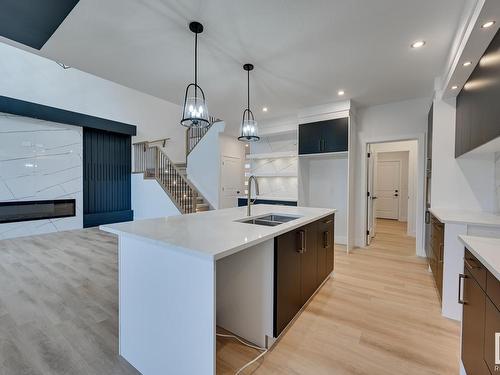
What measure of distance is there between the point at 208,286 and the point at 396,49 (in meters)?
3.09

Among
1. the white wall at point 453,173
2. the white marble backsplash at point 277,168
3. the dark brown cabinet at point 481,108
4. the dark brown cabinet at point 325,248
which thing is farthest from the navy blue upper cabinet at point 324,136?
the dark brown cabinet at point 325,248

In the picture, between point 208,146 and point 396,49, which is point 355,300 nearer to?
point 396,49

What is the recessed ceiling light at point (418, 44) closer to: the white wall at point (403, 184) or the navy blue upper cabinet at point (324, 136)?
the navy blue upper cabinet at point (324, 136)

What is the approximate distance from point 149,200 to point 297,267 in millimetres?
5776

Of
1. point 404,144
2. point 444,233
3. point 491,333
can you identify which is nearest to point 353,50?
point 444,233

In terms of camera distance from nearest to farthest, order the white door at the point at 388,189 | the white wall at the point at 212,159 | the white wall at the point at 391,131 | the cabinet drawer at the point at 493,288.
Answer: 1. the cabinet drawer at the point at 493,288
2. the white wall at the point at 391,131
3. the white wall at the point at 212,159
4. the white door at the point at 388,189

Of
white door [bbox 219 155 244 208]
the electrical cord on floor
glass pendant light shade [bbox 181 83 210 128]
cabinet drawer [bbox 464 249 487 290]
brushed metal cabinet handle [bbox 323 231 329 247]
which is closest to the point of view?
cabinet drawer [bbox 464 249 487 290]

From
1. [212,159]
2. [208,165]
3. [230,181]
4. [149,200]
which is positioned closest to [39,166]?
[149,200]

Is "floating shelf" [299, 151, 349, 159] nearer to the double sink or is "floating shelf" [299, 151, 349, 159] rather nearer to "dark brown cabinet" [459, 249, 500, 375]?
the double sink

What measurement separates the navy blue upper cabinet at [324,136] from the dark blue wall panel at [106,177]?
18.9 feet

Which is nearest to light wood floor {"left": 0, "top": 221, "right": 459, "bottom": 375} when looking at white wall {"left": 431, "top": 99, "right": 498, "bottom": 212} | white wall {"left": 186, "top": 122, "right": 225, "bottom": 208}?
white wall {"left": 431, "top": 99, "right": 498, "bottom": 212}

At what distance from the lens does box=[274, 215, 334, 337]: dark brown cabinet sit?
5.94ft

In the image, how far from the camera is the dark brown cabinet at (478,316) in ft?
3.34

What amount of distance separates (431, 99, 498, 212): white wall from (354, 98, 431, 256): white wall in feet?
3.16
